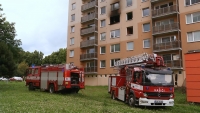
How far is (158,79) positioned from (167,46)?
1660cm

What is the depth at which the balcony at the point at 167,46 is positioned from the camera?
90.3ft

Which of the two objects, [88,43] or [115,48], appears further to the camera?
[88,43]

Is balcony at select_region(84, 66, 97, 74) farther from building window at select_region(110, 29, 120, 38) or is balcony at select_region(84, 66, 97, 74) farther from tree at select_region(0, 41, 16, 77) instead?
tree at select_region(0, 41, 16, 77)

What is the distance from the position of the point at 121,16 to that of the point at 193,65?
2235 cm

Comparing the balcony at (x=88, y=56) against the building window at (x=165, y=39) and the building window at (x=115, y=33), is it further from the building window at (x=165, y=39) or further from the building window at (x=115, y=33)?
the building window at (x=165, y=39)

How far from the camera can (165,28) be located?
2911 centimetres

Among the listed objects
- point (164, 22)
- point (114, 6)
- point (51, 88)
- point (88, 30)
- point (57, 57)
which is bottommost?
point (51, 88)

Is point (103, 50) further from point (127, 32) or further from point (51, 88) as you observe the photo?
point (51, 88)

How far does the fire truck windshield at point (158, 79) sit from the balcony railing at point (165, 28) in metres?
16.4

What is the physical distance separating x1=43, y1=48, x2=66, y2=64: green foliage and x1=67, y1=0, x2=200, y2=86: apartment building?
28969 millimetres

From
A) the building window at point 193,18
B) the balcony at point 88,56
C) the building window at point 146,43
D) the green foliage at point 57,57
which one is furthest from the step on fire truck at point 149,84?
the green foliage at point 57,57

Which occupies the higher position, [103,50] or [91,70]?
[103,50]

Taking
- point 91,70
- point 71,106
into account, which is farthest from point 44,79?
point 91,70

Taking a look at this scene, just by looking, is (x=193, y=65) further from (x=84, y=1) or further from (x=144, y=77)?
(x=84, y=1)
